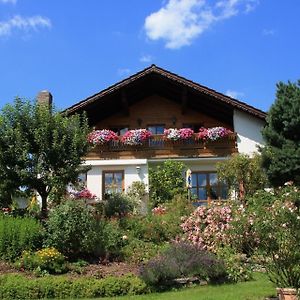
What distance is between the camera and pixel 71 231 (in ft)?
46.7

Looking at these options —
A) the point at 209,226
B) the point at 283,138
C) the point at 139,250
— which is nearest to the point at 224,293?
the point at 139,250

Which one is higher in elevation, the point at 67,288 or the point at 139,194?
the point at 139,194

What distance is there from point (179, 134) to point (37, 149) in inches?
377

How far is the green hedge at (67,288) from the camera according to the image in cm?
1176

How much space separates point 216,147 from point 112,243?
1120 centimetres

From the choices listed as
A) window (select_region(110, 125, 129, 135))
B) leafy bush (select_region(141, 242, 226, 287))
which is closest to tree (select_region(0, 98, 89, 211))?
leafy bush (select_region(141, 242, 226, 287))

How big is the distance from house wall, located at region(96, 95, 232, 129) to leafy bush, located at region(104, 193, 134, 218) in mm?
7292

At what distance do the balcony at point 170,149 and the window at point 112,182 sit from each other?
0.79 metres

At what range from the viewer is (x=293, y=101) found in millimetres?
18844

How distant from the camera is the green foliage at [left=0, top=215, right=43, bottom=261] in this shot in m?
14.0

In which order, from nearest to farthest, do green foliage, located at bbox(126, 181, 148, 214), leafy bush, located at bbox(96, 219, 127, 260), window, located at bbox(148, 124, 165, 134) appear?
leafy bush, located at bbox(96, 219, 127, 260) → green foliage, located at bbox(126, 181, 148, 214) → window, located at bbox(148, 124, 165, 134)

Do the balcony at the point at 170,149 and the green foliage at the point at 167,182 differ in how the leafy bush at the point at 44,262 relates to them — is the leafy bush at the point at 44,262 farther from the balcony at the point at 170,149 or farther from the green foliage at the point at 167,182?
the balcony at the point at 170,149

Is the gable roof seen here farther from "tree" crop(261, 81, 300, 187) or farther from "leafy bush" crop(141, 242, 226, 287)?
"leafy bush" crop(141, 242, 226, 287)

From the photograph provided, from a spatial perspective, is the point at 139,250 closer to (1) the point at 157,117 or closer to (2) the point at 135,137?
(2) the point at 135,137
